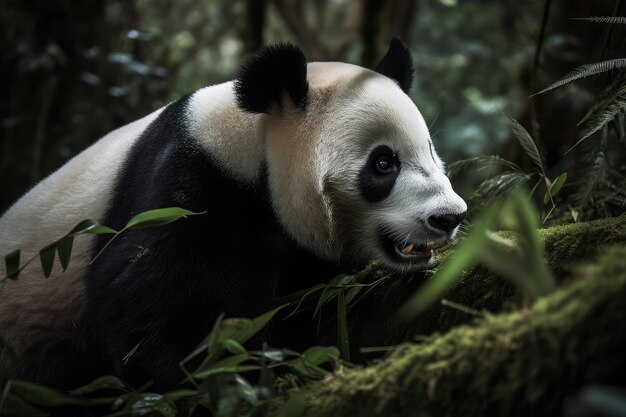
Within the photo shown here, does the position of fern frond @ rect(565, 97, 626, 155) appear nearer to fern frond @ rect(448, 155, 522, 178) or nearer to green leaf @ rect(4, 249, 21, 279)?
fern frond @ rect(448, 155, 522, 178)

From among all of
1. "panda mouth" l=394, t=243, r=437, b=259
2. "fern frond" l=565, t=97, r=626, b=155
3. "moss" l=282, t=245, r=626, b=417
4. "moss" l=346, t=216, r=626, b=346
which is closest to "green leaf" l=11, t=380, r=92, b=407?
"moss" l=282, t=245, r=626, b=417

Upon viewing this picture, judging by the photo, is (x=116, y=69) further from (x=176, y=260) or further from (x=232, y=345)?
(x=232, y=345)

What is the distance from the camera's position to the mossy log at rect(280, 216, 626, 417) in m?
1.48

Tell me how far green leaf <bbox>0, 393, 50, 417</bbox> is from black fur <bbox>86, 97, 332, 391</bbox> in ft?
2.78

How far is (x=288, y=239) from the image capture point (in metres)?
3.65

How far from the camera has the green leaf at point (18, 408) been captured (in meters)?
2.22

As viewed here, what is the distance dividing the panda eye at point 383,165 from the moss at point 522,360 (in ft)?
5.15

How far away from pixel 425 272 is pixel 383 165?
1.79 feet

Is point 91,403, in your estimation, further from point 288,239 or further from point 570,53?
point 570,53

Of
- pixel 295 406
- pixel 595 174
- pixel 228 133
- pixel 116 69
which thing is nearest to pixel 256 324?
pixel 295 406

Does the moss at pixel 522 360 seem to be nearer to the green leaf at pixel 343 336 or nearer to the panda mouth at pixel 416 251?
→ the green leaf at pixel 343 336

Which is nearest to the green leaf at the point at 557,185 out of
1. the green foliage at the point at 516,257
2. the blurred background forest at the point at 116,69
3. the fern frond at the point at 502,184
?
the fern frond at the point at 502,184

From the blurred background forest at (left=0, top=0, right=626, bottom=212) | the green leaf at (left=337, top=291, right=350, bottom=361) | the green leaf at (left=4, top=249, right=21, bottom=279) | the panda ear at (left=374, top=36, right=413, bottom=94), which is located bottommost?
the blurred background forest at (left=0, top=0, right=626, bottom=212)

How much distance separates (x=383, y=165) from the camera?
3.41 metres
